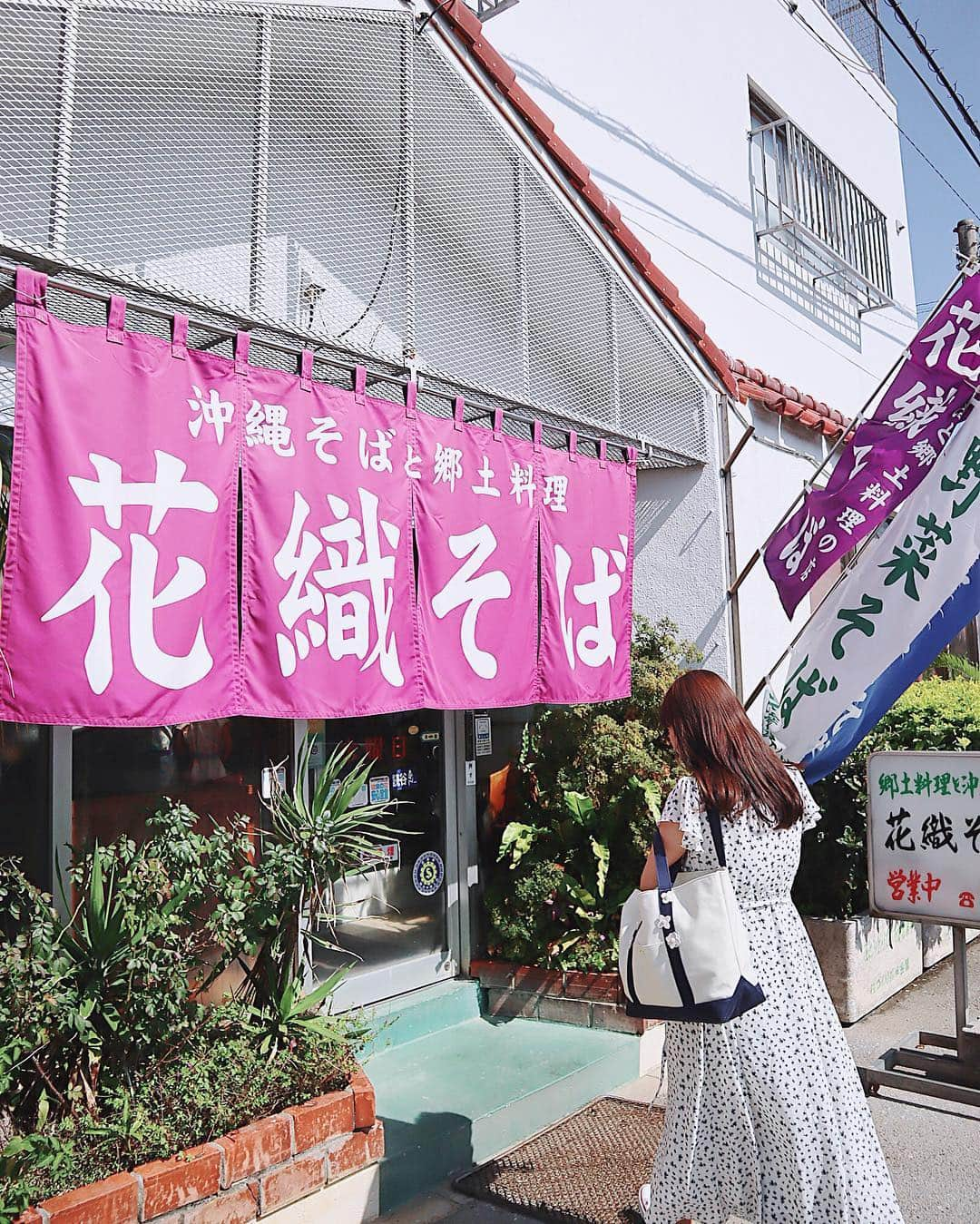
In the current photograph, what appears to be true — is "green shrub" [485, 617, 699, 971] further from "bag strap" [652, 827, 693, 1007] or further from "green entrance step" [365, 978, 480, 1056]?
"bag strap" [652, 827, 693, 1007]

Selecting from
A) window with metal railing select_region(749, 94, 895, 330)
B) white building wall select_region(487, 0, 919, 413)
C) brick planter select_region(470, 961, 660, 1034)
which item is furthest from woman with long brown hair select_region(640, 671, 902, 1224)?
window with metal railing select_region(749, 94, 895, 330)

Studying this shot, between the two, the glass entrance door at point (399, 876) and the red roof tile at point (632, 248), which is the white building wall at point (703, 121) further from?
the glass entrance door at point (399, 876)

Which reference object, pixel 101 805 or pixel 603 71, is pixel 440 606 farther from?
pixel 603 71

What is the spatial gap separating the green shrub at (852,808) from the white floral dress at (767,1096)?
3843 millimetres

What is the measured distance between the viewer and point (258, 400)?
186 inches

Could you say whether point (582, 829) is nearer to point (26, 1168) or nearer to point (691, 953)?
point (691, 953)

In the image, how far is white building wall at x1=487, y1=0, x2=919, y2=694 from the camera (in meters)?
8.22

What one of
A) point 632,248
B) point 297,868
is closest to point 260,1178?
point 297,868

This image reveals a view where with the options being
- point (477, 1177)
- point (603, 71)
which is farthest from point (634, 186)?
point (477, 1177)

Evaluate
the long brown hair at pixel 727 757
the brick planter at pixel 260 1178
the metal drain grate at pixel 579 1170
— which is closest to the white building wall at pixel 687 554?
the metal drain grate at pixel 579 1170

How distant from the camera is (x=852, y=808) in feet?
24.5

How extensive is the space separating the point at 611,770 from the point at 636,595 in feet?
6.55

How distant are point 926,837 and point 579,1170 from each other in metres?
2.63

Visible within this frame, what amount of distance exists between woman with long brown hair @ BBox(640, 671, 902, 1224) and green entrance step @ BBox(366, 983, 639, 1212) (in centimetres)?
147
